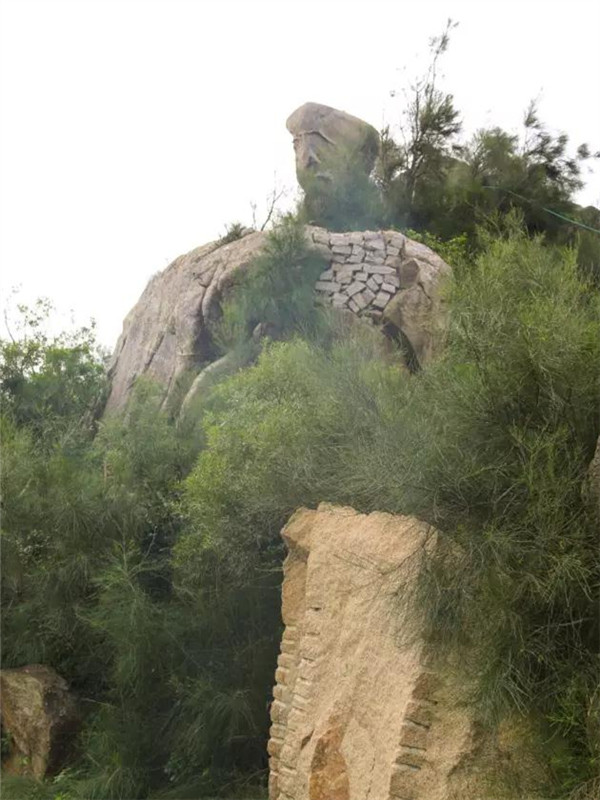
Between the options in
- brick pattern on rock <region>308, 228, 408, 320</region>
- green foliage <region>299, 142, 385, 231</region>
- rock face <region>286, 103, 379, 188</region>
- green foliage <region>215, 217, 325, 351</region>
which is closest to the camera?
green foliage <region>215, 217, 325, 351</region>

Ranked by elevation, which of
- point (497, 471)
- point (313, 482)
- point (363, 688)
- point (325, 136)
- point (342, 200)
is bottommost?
Result: point (363, 688)

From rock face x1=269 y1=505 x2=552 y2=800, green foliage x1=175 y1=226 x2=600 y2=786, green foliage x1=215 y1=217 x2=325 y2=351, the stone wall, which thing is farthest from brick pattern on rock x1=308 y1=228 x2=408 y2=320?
rock face x1=269 y1=505 x2=552 y2=800

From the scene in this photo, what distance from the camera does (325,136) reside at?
87.5 ft

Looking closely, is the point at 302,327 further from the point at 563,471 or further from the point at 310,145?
the point at 563,471

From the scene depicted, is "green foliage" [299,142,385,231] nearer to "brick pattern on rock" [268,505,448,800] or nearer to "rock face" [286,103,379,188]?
"rock face" [286,103,379,188]

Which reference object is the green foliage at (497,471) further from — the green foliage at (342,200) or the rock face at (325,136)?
the rock face at (325,136)

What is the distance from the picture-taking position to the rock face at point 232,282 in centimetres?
2095

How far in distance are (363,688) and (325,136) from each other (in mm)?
18652

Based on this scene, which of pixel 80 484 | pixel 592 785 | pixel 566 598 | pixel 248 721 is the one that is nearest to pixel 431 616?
pixel 566 598

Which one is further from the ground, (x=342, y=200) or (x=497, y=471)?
(x=342, y=200)

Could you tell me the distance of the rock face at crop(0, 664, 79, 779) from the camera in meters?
16.8

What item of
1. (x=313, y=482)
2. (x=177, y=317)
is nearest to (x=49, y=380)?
(x=177, y=317)

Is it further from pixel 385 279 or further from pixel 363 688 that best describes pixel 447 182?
pixel 363 688

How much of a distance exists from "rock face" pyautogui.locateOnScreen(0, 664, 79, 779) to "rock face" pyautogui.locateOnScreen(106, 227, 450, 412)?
23.0ft
